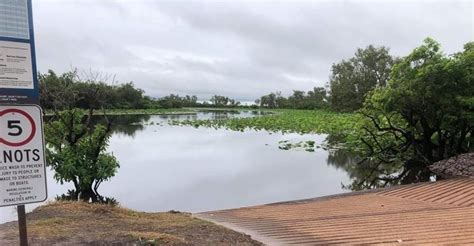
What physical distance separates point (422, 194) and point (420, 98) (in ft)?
20.0

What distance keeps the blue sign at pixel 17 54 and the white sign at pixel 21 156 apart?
10 centimetres

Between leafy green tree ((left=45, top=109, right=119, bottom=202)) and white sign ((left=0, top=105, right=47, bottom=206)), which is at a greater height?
white sign ((left=0, top=105, right=47, bottom=206))

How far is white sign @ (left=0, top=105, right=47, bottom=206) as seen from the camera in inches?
131

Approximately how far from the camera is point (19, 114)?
11.1 ft

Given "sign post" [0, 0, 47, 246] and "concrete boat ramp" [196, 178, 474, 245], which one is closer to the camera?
"sign post" [0, 0, 47, 246]

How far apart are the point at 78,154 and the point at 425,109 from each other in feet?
33.7

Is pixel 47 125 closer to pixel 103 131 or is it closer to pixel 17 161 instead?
pixel 103 131

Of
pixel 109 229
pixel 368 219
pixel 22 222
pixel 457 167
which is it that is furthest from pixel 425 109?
pixel 22 222

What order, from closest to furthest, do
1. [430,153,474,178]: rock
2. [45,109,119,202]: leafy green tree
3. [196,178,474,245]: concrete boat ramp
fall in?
[196,178,474,245]: concrete boat ramp, [45,109,119,202]: leafy green tree, [430,153,474,178]: rock

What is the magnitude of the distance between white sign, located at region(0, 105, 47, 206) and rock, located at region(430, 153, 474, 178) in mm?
10206

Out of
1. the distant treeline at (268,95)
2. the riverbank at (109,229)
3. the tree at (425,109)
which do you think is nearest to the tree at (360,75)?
the distant treeline at (268,95)

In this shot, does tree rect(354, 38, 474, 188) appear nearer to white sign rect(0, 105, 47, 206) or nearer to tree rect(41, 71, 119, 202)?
tree rect(41, 71, 119, 202)

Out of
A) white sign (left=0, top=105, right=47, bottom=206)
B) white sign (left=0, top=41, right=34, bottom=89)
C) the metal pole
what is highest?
white sign (left=0, top=41, right=34, bottom=89)

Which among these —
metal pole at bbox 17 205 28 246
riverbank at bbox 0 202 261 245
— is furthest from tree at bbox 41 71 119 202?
metal pole at bbox 17 205 28 246
